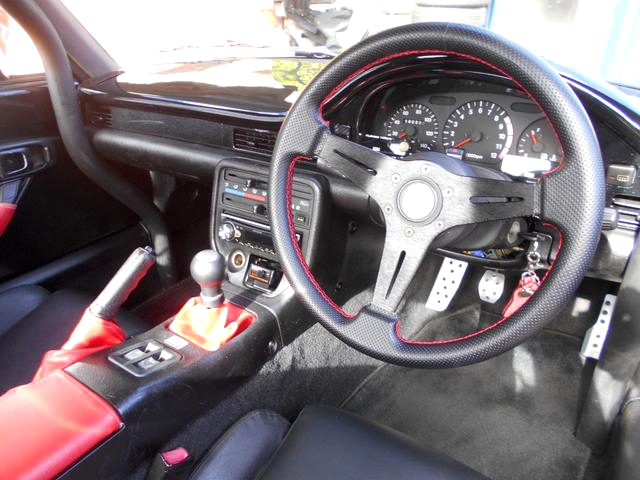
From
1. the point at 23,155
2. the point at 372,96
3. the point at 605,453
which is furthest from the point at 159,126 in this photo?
the point at 605,453

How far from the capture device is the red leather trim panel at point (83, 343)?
1126mm

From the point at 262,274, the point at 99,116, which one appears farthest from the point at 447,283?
the point at 99,116

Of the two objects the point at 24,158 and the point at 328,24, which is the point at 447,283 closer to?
the point at 24,158

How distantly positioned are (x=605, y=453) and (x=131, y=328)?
1.40 metres

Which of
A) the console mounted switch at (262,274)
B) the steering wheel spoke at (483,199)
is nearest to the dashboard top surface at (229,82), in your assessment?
the console mounted switch at (262,274)

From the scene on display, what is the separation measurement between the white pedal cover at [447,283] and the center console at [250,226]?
43 cm

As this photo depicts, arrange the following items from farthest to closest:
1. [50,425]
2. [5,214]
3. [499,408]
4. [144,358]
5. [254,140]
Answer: [499,408] → [5,214] → [254,140] → [144,358] → [50,425]

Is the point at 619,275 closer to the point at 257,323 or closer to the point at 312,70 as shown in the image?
the point at 257,323

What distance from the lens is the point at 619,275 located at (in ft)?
4.11

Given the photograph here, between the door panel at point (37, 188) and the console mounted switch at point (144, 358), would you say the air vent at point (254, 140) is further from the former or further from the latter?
the door panel at point (37, 188)

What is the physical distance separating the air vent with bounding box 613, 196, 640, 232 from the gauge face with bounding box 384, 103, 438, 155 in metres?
0.42

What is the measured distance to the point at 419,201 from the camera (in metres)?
0.98

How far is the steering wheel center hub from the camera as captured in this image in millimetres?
965

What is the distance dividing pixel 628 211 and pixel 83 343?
117cm
